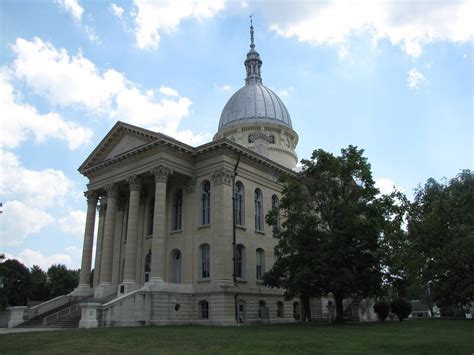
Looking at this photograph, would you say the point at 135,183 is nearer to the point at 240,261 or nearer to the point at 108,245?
the point at 108,245

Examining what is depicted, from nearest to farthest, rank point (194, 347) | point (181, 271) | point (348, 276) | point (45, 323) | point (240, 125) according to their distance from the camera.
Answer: point (194, 347) < point (348, 276) < point (45, 323) < point (181, 271) < point (240, 125)

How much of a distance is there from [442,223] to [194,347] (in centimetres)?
1309

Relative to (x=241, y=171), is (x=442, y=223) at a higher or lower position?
lower

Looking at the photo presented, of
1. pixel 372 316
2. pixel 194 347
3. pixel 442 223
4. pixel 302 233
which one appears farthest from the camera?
pixel 372 316

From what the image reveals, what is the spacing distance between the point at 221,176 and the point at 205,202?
2941mm

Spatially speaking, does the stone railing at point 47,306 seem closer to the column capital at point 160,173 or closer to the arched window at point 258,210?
the column capital at point 160,173

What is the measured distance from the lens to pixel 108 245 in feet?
125

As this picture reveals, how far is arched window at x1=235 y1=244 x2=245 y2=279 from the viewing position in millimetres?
35638

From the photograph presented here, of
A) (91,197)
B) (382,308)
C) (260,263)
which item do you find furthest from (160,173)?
(382,308)

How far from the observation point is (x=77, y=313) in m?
33.0

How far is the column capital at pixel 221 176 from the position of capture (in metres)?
35.2

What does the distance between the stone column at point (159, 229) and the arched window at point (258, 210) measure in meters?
8.51

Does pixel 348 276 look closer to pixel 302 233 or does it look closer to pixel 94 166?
pixel 302 233

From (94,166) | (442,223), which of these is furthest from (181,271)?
(442,223)
